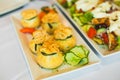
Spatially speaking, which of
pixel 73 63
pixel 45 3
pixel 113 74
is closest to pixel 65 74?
pixel 73 63

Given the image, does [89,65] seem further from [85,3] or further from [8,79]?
[85,3]

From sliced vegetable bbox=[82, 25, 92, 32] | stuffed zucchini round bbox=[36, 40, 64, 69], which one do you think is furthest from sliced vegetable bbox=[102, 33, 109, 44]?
stuffed zucchini round bbox=[36, 40, 64, 69]

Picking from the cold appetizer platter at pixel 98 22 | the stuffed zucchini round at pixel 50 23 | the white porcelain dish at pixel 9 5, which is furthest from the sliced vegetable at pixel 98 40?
the white porcelain dish at pixel 9 5

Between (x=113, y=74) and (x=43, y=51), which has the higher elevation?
(x=43, y=51)

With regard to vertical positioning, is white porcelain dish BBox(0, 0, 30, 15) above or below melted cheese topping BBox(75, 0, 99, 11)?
above

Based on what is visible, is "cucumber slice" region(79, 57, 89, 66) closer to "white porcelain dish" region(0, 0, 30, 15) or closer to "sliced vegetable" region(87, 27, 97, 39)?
"sliced vegetable" region(87, 27, 97, 39)

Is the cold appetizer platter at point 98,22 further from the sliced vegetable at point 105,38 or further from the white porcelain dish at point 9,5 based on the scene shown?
the white porcelain dish at point 9,5
